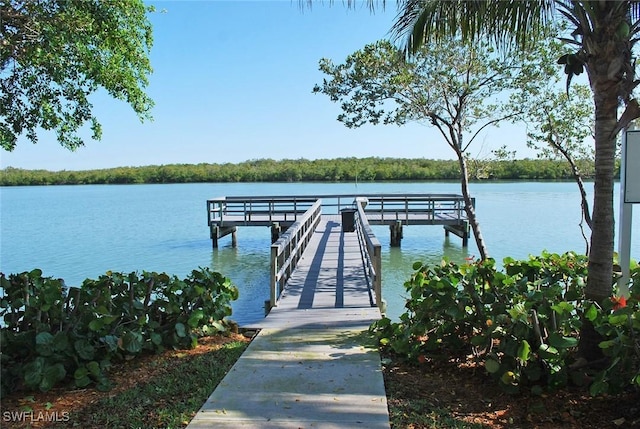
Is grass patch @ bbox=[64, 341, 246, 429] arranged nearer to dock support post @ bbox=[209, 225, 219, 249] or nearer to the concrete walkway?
the concrete walkway

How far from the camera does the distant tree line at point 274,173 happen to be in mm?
55969

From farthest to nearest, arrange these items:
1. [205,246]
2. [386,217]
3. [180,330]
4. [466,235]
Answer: [205,246]
[386,217]
[466,235]
[180,330]

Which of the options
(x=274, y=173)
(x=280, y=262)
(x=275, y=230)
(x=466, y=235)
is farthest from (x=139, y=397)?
(x=274, y=173)

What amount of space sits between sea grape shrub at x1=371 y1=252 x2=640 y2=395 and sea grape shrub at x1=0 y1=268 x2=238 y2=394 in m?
1.87

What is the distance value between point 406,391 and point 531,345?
90 centimetres

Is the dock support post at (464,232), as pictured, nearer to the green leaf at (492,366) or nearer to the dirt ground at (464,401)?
the dirt ground at (464,401)

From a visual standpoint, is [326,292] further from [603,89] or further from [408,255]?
[408,255]

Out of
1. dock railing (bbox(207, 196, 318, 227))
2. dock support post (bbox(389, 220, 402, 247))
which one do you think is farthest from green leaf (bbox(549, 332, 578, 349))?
dock railing (bbox(207, 196, 318, 227))

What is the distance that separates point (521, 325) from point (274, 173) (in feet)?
214

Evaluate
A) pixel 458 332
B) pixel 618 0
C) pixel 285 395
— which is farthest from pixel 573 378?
pixel 618 0

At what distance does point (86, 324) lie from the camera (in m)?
3.70

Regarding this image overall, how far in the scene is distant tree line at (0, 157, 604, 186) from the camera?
56.0 m

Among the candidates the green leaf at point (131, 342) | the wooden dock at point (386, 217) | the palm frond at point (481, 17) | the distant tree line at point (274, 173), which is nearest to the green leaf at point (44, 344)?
the green leaf at point (131, 342)

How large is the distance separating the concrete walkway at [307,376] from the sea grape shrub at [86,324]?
743mm
